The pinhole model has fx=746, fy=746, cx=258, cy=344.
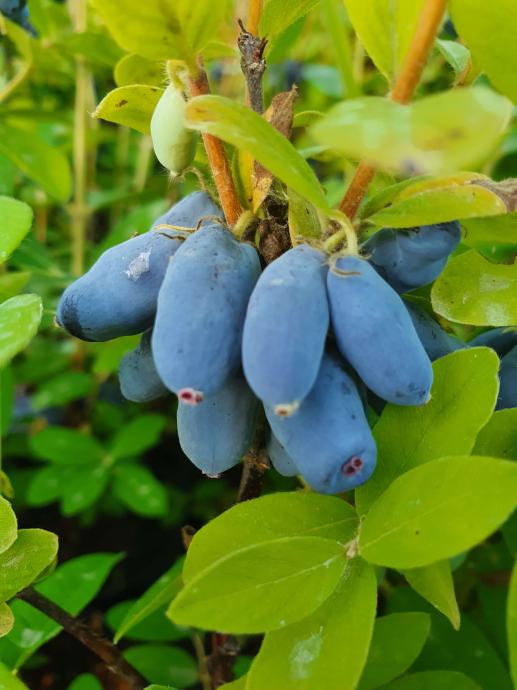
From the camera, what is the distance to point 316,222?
55 cm

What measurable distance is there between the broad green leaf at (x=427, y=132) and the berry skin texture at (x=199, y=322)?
14 centimetres

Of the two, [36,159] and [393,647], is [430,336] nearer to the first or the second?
[393,647]

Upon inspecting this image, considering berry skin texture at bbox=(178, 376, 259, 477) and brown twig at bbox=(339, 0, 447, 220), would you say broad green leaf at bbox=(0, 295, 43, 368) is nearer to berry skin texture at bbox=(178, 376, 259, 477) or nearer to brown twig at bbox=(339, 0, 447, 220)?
berry skin texture at bbox=(178, 376, 259, 477)

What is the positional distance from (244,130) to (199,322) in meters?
0.12

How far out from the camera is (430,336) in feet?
1.98

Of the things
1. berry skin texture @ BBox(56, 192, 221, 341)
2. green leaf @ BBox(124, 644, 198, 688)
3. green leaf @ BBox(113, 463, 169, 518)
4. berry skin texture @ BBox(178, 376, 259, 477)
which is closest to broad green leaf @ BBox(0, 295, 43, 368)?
berry skin texture @ BBox(56, 192, 221, 341)

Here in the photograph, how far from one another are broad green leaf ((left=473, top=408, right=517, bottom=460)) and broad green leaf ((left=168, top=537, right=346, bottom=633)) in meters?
0.16

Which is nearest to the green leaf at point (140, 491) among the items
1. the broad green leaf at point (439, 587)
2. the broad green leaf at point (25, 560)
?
the broad green leaf at point (25, 560)

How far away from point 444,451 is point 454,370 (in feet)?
0.20

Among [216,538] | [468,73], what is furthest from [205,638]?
[468,73]

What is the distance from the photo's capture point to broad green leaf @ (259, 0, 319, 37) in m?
0.61

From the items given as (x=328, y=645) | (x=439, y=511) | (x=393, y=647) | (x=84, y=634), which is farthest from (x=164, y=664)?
(x=439, y=511)

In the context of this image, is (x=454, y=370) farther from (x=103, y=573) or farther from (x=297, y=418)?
(x=103, y=573)

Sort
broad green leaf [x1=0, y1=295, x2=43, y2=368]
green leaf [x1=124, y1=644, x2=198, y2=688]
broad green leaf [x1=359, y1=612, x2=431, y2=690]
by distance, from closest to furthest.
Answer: broad green leaf [x1=0, y1=295, x2=43, y2=368] → broad green leaf [x1=359, y1=612, x2=431, y2=690] → green leaf [x1=124, y1=644, x2=198, y2=688]
